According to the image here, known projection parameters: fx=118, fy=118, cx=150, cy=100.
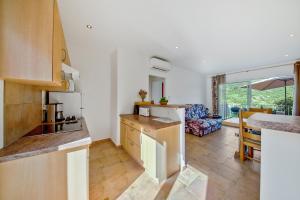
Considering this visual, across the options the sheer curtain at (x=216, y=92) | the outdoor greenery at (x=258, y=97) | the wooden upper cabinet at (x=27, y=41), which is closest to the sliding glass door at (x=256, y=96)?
the outdoor greenery at (x=258, y=97)

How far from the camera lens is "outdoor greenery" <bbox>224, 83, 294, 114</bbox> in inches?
169

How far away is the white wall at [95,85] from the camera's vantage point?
2.88 metres

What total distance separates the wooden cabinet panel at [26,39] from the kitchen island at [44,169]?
0.51 meters

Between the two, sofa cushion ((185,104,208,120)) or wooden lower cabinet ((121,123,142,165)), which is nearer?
wooden lower cabinet ((121,123,142,165))

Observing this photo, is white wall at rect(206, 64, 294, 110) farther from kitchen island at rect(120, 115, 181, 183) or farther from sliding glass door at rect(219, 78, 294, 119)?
kitchen island at rect(120, 115, 181, 183)

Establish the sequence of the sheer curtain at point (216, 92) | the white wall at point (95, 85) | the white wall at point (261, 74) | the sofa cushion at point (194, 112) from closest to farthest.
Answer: the white wall at point (95, 85) < the white wall at point (261, 74) < the sofa cushion at point (194, 112) < the sheer curtain at point (216, 92)

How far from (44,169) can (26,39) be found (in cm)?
93

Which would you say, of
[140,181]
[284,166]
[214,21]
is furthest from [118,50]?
[284,166]

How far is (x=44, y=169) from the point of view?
0.86 metres

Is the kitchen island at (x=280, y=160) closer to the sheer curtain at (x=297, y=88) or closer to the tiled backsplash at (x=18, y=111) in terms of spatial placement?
the tiled backsplash at (x=18, y=111)

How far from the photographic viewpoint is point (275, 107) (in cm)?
447

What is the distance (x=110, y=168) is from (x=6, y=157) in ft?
5.25

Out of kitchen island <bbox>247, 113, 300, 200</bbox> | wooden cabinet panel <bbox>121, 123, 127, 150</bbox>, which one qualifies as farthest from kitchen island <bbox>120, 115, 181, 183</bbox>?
kitchen island <bbox>247, 113, 300, 200</bbox>

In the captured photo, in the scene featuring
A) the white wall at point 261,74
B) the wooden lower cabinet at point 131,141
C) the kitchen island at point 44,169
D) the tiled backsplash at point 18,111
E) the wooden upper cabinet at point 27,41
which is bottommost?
the wooden lower cabinet at point 131,141
